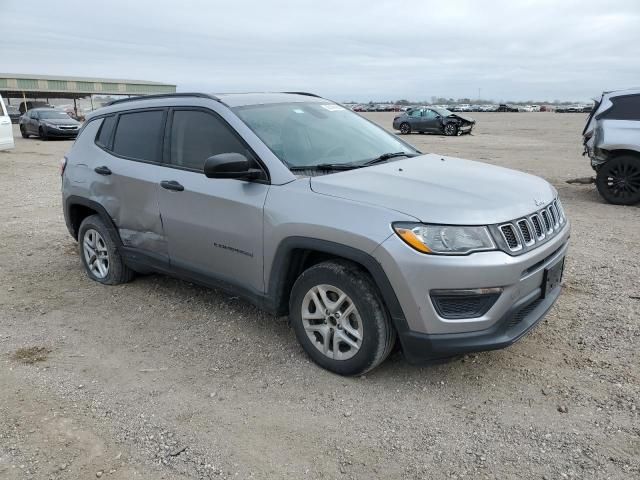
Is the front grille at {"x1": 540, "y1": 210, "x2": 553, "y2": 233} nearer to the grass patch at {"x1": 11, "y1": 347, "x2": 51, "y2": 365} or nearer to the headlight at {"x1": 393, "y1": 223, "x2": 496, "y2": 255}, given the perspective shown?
the headlight at {"x1": 393, "y1": 223, "x2": 496, "y2": 255}

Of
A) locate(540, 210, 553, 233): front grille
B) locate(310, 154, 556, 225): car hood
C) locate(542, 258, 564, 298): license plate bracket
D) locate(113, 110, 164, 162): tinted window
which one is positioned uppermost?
locate(113, 110, 164, 162): tinted window

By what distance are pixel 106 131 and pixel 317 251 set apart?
276cm

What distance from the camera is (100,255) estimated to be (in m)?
5.35

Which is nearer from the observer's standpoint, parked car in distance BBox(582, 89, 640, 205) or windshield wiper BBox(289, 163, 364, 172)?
windshield wiper BBox(289, 163, 364, 172)

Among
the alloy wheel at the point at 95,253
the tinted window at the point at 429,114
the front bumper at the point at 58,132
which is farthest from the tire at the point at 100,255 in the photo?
the tinted window at the point at 429,114

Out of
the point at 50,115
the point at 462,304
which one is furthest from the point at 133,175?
the point at 50,115

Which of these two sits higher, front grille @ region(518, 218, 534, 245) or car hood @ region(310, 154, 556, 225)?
car hood @ region(310, 154, 556, 225)

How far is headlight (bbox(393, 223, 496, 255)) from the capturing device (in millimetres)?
3014

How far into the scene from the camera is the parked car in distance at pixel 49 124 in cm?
2475

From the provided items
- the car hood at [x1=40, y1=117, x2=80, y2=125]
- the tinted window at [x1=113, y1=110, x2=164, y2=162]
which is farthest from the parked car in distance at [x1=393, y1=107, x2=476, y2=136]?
the tinted window at [x1=113, y1=110, x2=164, y2=162]

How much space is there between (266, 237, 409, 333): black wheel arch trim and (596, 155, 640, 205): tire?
292 inches

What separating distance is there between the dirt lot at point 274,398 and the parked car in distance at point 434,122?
23.5m

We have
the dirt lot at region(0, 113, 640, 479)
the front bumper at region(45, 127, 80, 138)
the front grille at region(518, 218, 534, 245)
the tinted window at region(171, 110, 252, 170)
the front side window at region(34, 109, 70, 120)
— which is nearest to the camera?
the dirt lot at region(0, 113, 640, 479)

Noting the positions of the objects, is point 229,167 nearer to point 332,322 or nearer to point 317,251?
point 317,251
